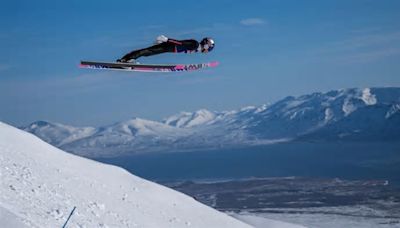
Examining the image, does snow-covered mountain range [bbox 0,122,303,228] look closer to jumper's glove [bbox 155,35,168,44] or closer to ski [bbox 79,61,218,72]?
ski [bbox 79,61,218,72]

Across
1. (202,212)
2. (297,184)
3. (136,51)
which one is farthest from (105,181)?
(297,184)

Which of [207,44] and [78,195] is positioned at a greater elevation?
[207,44]

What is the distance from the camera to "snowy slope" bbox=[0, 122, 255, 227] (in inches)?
1148

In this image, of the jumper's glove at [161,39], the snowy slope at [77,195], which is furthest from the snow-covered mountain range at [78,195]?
the jumper's glove at [161,39]

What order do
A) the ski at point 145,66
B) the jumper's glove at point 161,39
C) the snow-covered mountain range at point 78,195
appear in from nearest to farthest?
the jumper's glove at point 161,39 < the ski at point 145,66 < the snow-covered mountain range at point 78,195

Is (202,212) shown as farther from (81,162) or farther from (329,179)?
(329,179)

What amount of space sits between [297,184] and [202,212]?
119 metres

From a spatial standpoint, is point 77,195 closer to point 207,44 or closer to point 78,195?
point 78,195

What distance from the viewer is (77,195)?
39469mm

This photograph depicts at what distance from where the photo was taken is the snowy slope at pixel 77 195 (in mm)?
29172

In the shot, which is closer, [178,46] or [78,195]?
[178,46]

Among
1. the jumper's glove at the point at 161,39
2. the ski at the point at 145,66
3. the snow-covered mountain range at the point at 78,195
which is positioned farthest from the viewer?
the snow-covered mountain range at the point at 78,195

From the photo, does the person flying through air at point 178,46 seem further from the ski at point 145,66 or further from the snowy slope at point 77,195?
the snowy slope at point 77,195

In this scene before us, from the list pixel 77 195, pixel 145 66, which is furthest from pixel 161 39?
pixel 77 195
